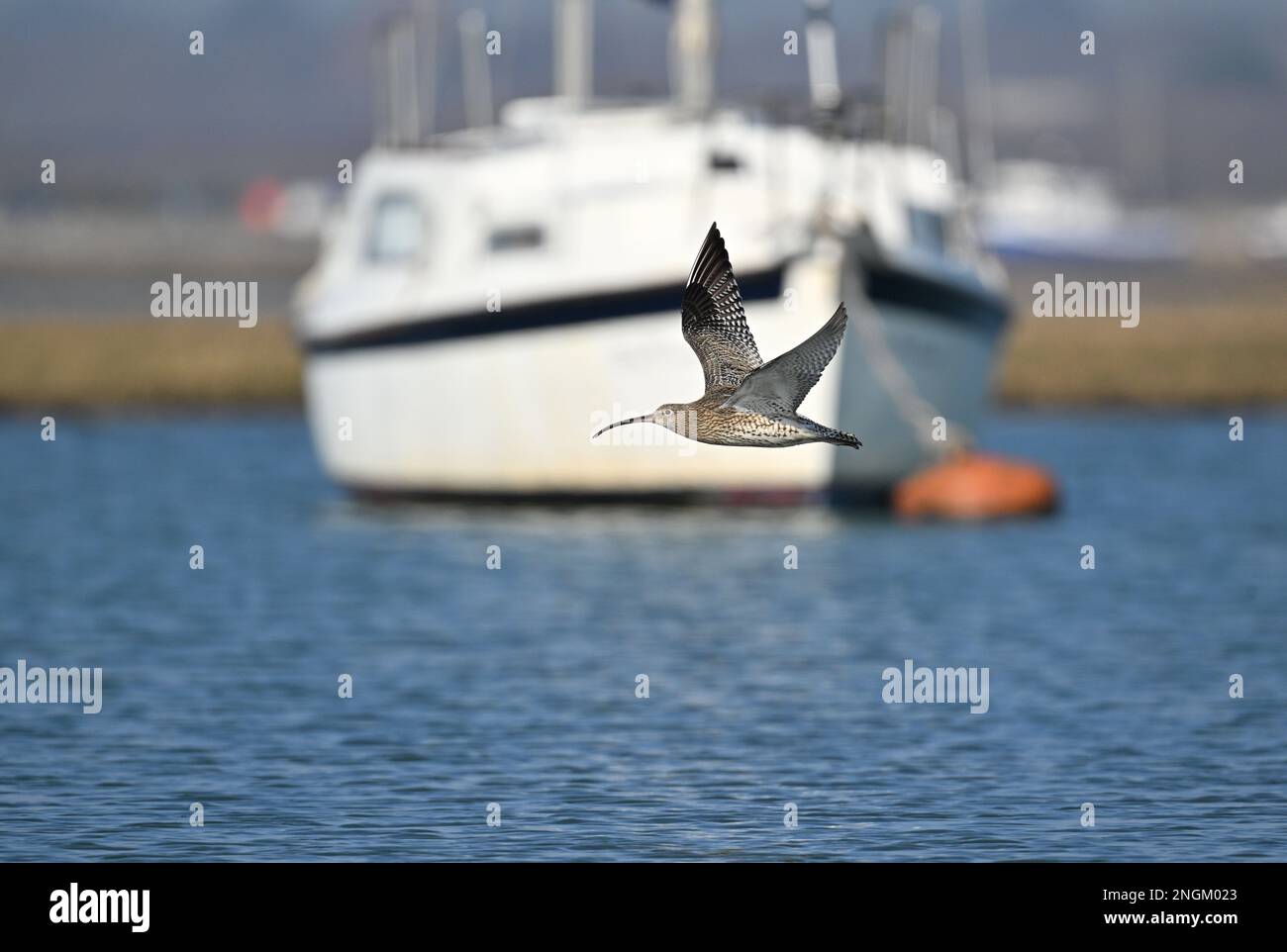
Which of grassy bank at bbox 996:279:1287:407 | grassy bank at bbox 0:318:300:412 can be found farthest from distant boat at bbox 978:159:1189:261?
grassy bank at bbox 0:318:300:412

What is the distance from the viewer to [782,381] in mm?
14211

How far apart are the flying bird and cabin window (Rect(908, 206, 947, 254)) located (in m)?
18.2

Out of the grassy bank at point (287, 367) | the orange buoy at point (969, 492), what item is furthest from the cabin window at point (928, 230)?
the grassy bank at point (287, 367)

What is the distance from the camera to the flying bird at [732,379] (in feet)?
46.1

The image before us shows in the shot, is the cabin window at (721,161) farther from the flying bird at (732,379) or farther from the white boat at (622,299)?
the flying bird at (732,379)

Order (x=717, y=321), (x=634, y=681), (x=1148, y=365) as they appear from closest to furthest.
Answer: (x=717, y=321) → (x=634, y=681) → (x=1148, y=365)

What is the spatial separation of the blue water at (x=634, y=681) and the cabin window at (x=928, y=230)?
359 centimetres

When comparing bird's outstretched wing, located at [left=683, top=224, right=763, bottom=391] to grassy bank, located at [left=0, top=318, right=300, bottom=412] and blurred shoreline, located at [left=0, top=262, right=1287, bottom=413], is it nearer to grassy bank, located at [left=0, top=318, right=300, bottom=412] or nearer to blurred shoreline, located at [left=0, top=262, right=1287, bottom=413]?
blurred shoreline, located at [left=0, top=262, right=1287, bottom=413]

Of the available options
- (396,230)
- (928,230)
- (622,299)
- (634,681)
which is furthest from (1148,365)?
(634,681)

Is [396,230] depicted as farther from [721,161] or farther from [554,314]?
[721,161]

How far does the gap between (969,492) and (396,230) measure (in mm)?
7427

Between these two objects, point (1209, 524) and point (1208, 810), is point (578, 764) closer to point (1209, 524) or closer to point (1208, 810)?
point (1208, 810)

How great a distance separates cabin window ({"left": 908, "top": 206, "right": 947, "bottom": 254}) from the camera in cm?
Answer: 3266

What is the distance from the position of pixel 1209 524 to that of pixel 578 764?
17007 millimetres
